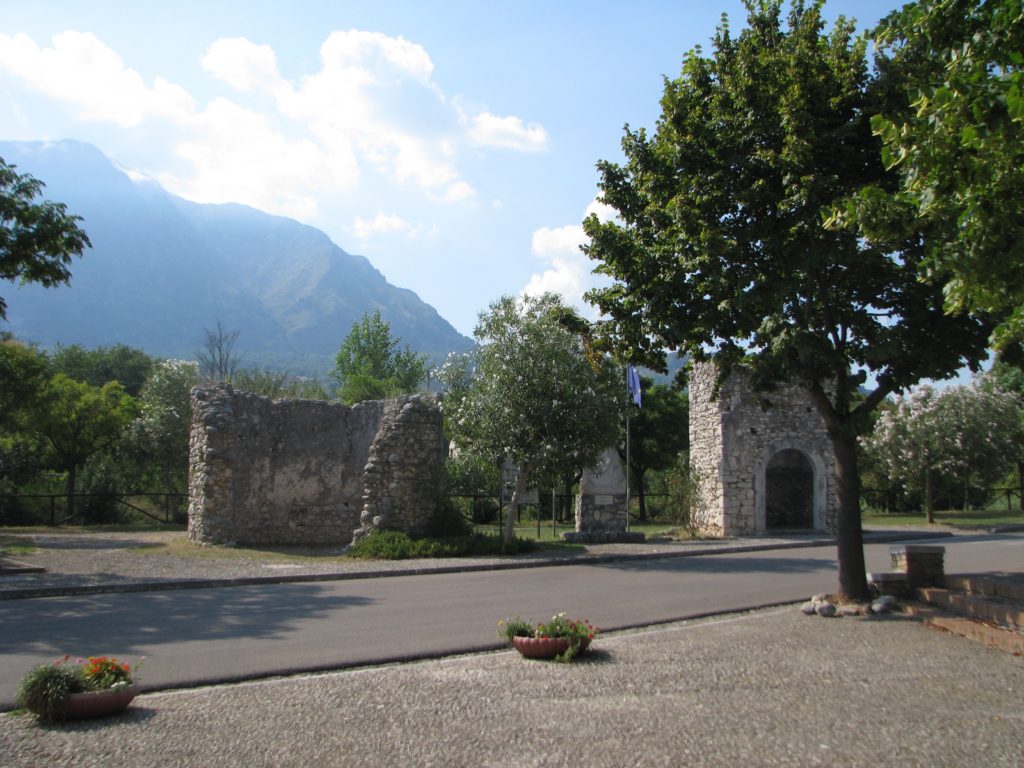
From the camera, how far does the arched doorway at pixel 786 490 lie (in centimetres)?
2870

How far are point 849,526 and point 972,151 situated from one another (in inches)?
238

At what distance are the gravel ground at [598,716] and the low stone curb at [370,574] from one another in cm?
679

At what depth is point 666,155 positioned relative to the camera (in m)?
11.4

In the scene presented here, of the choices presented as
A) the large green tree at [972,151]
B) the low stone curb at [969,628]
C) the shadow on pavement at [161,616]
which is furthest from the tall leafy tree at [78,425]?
the large green tree at [972,151]

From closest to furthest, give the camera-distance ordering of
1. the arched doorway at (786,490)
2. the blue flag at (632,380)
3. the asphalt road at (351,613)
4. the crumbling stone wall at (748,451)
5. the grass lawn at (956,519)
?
the asphalt road at (351,613), the blue flag at (632,380), the crumbling stone wall at (748,451), the arched doorway at (786,490), the grass lawn at (956,519)

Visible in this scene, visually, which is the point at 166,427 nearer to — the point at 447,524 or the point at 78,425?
the point at 78,425

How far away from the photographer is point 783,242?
416 inches

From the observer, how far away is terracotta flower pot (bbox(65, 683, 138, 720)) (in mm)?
5715

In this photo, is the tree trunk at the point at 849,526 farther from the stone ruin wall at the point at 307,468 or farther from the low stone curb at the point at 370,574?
the stone ruin wall at the point at 307,468

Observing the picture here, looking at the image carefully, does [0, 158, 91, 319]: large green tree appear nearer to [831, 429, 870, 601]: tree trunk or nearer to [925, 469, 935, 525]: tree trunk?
[831, 429, 870, 601]: tree trunk

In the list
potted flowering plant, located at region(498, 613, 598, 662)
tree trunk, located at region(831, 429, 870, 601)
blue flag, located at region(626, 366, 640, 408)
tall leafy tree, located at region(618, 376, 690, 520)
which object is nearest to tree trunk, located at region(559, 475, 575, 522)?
tall leafy tree, located at region(618, 376, 690, 520)

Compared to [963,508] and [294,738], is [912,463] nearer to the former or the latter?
[963,508]

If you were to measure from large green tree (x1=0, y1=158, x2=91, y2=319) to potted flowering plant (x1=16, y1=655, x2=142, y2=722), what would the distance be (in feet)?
39.6

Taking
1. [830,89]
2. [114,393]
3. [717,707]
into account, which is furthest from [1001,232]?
[114,393]
